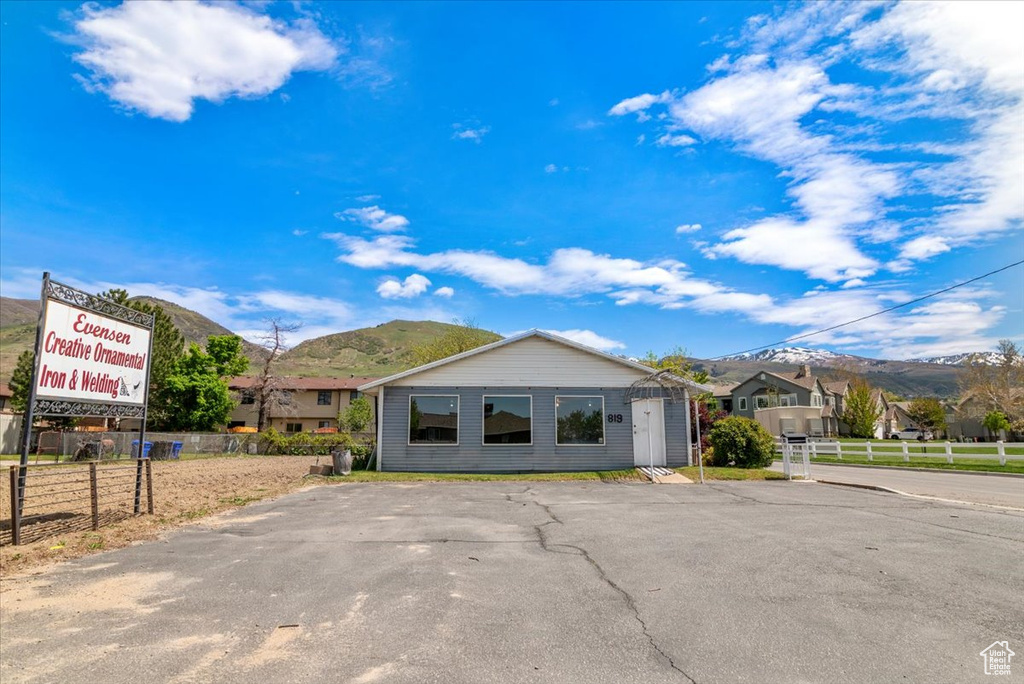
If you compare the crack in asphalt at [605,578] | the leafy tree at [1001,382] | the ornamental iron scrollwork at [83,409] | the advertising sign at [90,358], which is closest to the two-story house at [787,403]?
the leafy tree at [1001,382]

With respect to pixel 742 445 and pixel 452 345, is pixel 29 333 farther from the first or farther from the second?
pixel 742 445

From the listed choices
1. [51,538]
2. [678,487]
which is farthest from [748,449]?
[51,538]

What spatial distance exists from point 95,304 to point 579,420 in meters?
13.6

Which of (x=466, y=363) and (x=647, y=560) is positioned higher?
(x=466, y=363)

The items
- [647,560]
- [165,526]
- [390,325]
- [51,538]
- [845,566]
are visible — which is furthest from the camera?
[390,325]

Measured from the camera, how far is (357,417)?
1982 inches

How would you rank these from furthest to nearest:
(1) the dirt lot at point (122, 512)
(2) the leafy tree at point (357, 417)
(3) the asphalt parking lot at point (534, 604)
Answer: (2) the leafy tree at point (357, 417) → (1) the dirt lot at point (122, 512) → (3) the asphalt parking lot at point (534, 604)

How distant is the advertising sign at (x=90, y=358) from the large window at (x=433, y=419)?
909cm

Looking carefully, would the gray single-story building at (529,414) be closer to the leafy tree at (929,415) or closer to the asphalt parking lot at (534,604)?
the asphalt parking lot at (534,604)

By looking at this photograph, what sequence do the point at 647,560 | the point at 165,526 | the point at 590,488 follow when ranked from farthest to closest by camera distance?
the point at 590,488 < the point at 165,526 < the point at 647,560

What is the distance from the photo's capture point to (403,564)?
6145mm

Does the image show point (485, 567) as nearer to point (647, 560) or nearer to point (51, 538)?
point (647, 560)

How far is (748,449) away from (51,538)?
18.3m

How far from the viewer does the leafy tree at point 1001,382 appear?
4253 centimetres
